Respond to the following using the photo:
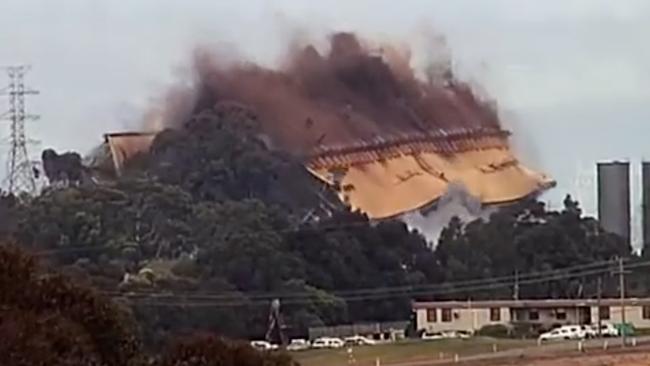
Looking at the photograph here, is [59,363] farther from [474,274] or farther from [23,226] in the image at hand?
[474,274]

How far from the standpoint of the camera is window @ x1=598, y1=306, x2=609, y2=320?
56375 mm

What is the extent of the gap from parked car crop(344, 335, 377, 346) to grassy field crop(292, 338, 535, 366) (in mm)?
579

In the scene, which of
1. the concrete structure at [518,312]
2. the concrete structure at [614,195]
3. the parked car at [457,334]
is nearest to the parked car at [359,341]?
the parked car at [457,334]

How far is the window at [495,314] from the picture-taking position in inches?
2271

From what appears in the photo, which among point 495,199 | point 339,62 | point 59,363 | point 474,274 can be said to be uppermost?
point 339,62

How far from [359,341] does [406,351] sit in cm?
400

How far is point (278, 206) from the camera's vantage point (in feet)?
216

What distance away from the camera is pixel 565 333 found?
51906mm

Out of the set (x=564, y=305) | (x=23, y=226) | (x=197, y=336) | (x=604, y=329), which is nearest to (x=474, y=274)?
(x=564, y=305)

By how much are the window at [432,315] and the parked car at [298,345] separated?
7.00 metres

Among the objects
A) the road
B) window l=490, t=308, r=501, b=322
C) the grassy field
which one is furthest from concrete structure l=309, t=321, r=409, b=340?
the road

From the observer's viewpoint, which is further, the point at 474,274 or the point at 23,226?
the point at 474,274

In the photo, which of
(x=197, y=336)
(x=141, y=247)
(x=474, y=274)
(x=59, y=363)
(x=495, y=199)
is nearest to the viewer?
(x=59, y=363)

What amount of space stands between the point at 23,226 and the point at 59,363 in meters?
46.1
